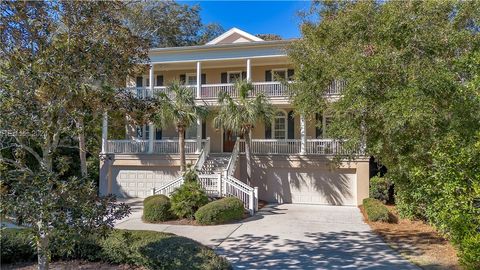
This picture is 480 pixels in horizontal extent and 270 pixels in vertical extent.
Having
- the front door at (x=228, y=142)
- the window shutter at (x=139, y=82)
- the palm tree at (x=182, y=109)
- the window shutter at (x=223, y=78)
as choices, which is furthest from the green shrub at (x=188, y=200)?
the window shutter at (x=139, y=82)

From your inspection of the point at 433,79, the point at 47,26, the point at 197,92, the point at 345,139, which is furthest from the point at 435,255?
the point at 197,92

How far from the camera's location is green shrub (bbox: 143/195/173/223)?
12414 millimetres

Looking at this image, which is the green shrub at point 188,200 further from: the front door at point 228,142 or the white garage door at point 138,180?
the front door at point 228,142

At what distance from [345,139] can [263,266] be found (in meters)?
3.78

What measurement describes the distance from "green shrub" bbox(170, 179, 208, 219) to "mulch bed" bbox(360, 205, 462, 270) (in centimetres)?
575

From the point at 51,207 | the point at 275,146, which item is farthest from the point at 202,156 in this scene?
the point at 51,207

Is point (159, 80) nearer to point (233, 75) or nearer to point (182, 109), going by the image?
point (233, 75)

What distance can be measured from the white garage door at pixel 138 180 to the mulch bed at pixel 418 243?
10637 mm

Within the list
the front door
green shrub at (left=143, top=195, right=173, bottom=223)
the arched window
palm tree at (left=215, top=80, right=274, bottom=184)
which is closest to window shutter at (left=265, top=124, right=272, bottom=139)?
the arched window

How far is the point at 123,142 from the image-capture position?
20125 millimetres

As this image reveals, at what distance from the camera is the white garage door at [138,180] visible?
63.6 ft

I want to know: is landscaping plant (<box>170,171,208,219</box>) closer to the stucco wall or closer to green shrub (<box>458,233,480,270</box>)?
the stucco wall

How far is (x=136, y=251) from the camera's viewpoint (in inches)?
260

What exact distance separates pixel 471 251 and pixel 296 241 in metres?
4.40
